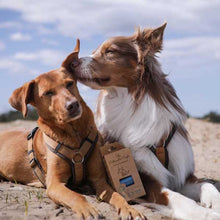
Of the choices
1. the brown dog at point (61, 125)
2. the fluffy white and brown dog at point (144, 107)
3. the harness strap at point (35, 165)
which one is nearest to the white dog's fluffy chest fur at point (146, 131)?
the fluffy white and brown dog at point (144, 107)

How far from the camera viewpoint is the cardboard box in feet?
14.3

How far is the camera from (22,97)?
14.2ft

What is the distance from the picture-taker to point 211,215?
3824mm

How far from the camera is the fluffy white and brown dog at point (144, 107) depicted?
4.60m

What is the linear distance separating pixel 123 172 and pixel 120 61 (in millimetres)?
1405

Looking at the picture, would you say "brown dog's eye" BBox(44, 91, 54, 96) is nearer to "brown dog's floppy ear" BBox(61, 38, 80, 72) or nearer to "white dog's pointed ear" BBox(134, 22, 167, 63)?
"brown dog's floppy ear" BBox(61, 38, 80, 72)

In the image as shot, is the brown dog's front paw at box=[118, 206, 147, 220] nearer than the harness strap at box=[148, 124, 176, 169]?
Yes

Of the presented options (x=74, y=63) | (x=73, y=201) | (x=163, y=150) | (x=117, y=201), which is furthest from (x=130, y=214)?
(x=74, y=63)

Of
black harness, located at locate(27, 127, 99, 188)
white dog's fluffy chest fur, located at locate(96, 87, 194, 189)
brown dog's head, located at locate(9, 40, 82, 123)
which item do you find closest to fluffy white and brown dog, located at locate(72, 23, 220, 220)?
white dog's fluffy chest fur, located at locate(96, 87, 194, 189)

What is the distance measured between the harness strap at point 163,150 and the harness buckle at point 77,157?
93 centimetres

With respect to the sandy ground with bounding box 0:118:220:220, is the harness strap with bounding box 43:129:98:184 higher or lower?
higher

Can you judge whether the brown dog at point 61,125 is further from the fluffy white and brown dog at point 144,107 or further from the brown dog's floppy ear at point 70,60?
the fluffy white and brown dog at point 144,107

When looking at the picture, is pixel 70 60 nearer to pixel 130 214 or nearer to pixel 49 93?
pixel 49 93

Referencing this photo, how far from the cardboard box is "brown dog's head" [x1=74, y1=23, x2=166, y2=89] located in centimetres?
84
